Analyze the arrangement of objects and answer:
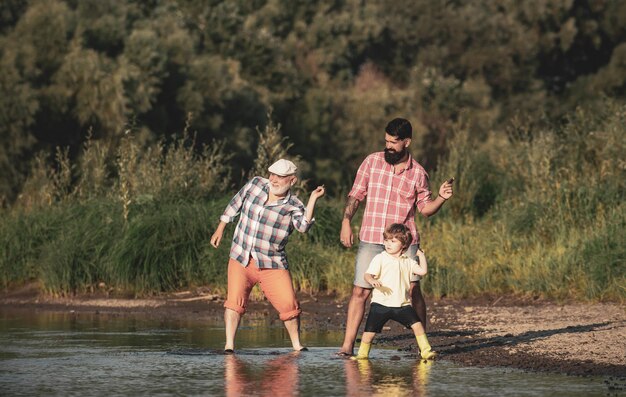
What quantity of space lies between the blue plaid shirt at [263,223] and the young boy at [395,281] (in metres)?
0.89

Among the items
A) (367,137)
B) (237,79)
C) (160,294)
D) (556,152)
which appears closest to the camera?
(160,294)

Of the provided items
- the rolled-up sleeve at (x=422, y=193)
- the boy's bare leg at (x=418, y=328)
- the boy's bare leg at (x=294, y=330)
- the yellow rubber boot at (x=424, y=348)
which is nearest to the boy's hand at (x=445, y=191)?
the rolled-up sleeve at (x=422, y=193)

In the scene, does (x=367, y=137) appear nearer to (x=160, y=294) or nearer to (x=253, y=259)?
(x=160, y=294)

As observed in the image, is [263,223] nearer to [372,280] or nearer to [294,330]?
[294,330]

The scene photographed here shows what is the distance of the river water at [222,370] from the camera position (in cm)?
960

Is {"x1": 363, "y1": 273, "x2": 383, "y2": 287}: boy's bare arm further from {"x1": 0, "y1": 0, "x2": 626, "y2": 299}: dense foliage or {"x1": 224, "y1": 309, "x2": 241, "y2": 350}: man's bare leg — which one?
{"x1": 0, "y1": 0, "x2": 626, "y2": 299}: dense foliage

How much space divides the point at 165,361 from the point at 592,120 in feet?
45.5

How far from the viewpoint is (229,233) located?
58.7ft

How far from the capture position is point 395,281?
11.1 m

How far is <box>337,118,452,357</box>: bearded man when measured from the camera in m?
11.3

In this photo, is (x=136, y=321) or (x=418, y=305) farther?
(x=136, y=321)

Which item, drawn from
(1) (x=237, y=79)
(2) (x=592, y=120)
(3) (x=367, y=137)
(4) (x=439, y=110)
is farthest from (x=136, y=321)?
(4) (x=439, y=110)

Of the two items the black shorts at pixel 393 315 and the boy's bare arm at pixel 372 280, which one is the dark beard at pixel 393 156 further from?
the black shorts at pixel 393 315

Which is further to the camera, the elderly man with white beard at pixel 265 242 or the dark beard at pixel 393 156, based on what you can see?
the elderly man with white beard at pixel 265 242
